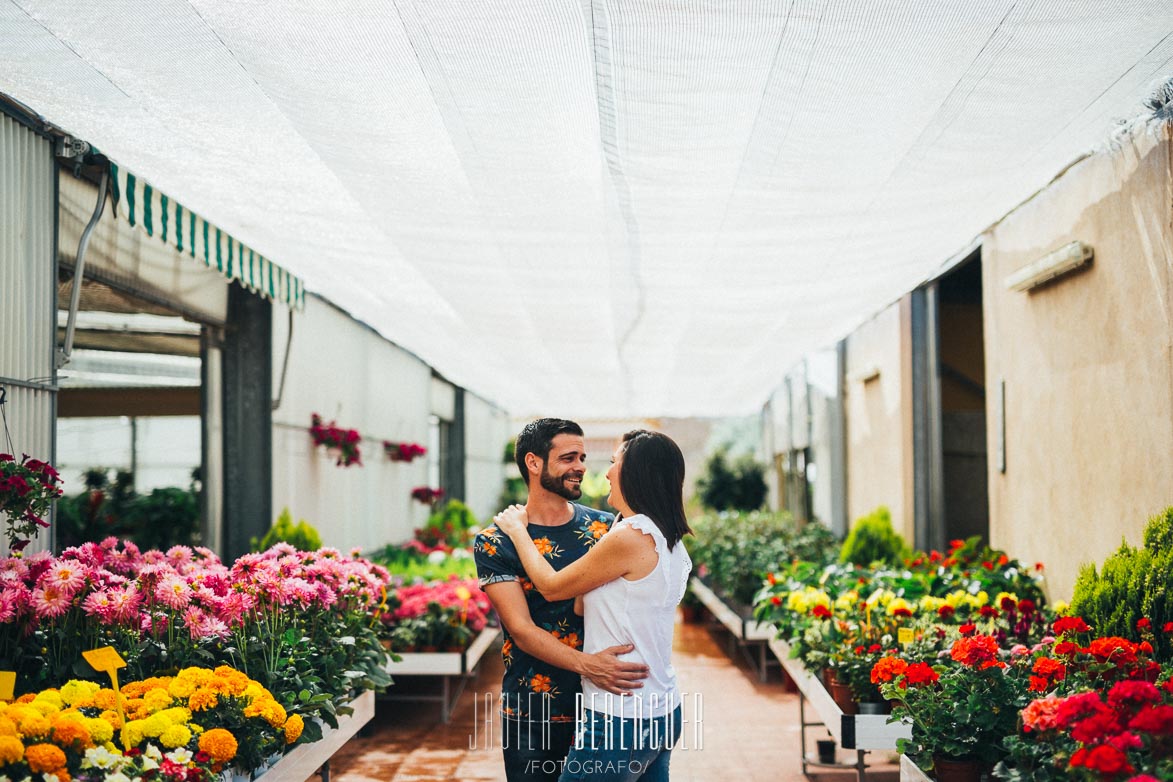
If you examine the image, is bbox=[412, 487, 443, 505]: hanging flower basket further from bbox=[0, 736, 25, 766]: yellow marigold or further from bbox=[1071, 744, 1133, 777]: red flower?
bbox=[1071, 744, 1133, 777]: red flower

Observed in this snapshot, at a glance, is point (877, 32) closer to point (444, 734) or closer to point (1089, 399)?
point (1089, 399)

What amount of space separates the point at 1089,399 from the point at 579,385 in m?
8.66

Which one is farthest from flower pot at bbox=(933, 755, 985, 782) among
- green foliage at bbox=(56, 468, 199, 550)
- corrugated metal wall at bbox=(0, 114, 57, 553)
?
green foliage at bbox=(56, 468, 199, 550)

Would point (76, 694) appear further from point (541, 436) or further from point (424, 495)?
point (424, 495)

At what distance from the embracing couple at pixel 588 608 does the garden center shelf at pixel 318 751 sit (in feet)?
2.50

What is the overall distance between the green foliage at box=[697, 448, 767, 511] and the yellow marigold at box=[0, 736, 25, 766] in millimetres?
14711

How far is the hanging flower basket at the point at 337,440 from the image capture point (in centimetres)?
806

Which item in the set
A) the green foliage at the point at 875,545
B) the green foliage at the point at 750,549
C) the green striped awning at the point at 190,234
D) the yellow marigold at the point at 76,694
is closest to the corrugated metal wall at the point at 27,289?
the green striped awning at the point at 190,234

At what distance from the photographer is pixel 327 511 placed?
28.1 ft

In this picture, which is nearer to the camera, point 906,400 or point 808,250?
point 808,250

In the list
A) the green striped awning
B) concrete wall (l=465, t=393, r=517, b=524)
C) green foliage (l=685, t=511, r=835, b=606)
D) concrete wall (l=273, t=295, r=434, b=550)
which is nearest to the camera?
the green striped awning

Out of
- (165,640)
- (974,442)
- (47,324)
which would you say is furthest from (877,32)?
(974,442)

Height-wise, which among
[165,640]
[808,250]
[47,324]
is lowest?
[165,640]

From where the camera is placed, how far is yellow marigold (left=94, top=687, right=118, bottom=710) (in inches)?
103
